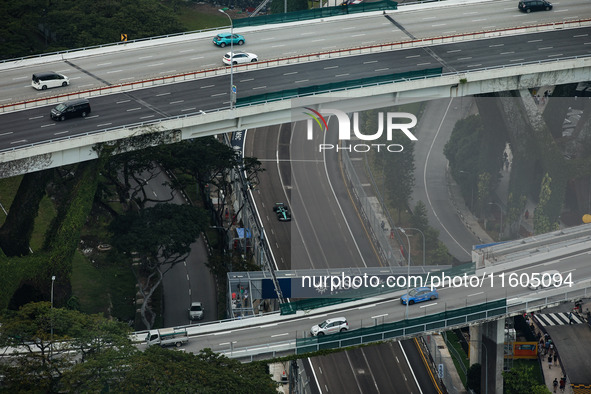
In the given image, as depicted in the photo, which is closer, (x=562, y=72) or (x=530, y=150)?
(x=562, y=72)

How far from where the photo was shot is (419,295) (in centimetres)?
11681

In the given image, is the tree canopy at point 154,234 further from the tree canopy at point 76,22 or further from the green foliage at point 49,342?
the tree canopy at point 76,22

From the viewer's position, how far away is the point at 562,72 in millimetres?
141750

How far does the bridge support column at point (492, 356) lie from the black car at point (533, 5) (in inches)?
1991

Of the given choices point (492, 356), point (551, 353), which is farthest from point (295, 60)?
point (551, 353)

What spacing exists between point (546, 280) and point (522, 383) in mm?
11206

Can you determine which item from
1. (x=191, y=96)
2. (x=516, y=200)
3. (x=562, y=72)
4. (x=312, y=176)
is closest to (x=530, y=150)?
(x=516, y=200)

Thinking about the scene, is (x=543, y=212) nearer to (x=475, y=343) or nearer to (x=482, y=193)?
(x=482, y=193)

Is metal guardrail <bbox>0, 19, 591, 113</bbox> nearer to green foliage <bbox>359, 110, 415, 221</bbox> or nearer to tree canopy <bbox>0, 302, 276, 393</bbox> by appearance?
green foliage <bbox>359, 110, 415, 221</bbox>

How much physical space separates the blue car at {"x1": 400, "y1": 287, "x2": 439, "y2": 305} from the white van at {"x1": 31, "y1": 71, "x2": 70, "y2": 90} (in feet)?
151

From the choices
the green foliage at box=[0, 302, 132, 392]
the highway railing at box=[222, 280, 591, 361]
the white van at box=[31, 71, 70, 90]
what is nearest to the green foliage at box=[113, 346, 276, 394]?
the green foliage at box=[0, 302, 132, 392]

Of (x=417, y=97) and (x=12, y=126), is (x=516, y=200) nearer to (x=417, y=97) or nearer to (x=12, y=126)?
(x=417, y=97)

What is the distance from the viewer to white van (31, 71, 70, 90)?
13162 cm

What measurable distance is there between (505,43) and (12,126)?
59.7m
